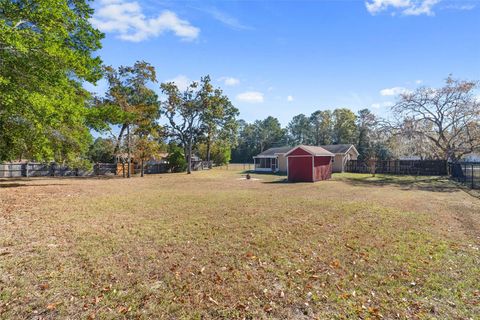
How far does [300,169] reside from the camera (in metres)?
22.1

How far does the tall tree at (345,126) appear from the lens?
56.4 m

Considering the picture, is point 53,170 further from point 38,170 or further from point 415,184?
point 415,184

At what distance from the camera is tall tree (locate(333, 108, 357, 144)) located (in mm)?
56375

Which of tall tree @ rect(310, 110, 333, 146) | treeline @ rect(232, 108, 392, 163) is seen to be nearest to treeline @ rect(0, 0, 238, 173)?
treeline @ rect(232, 108, 392, 163)

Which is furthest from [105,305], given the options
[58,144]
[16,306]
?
[58,144]

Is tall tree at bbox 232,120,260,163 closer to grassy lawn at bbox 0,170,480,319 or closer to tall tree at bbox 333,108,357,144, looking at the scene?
tall tree at bbox 333,108,357,144

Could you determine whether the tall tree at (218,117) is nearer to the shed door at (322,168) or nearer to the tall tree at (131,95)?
the tall tree at (131,95)

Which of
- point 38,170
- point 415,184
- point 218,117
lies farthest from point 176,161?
point 415,184

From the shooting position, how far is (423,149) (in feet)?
98.9

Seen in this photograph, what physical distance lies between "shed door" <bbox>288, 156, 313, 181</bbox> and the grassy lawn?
42.5 ft

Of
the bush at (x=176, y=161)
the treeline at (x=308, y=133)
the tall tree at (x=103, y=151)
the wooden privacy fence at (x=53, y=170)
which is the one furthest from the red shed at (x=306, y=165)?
the treeline at (x=308, y=133)

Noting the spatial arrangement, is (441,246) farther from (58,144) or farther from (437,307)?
(58,144)

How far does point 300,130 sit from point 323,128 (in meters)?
15.0

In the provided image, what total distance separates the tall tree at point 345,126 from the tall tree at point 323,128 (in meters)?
1.95
